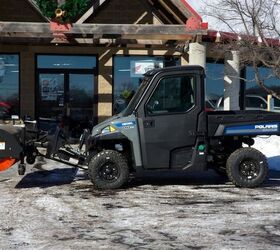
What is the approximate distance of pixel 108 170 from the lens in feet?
29.6

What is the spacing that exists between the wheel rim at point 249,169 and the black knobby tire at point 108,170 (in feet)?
6.42

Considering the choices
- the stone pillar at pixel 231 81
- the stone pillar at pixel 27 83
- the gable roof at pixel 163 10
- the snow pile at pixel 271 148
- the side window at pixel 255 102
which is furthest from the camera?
the side window at pixel 255 102

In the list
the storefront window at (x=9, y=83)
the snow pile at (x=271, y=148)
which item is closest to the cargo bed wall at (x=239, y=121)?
the snow pile at (x=271, y=148)

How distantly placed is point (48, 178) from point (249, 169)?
3803 millimetres

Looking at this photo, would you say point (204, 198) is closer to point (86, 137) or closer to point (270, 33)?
point (86, 137)

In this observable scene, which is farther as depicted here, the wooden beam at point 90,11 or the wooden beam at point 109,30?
the wooden beam at point 90,11

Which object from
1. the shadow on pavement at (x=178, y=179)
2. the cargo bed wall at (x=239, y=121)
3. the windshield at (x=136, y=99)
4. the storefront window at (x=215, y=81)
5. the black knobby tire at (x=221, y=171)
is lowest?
the shadow on pavement at (x=178, y=179)

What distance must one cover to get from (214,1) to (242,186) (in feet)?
29.5

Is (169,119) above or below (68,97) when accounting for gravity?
below

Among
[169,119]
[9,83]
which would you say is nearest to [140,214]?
[169,119]

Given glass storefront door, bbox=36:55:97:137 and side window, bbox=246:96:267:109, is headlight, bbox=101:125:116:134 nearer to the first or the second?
glass storefront door, bbox=36:55:97:137

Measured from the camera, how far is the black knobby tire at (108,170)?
893cm

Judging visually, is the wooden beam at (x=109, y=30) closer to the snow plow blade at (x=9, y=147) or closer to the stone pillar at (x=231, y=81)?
the stone pillar at (x=231, y=81)

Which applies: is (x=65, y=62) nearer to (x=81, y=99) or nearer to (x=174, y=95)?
(x=81, y=99)
